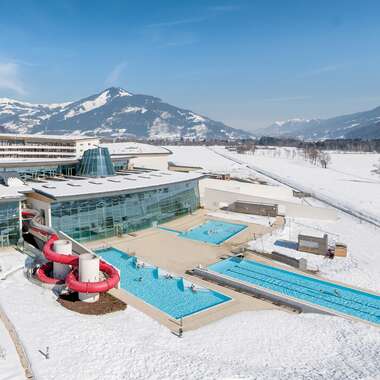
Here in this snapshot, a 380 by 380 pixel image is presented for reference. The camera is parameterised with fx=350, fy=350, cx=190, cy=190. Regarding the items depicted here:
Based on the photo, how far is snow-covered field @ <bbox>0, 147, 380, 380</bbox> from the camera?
51.2 feet

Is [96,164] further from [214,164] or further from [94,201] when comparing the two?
[214,164]

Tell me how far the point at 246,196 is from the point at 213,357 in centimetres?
3413

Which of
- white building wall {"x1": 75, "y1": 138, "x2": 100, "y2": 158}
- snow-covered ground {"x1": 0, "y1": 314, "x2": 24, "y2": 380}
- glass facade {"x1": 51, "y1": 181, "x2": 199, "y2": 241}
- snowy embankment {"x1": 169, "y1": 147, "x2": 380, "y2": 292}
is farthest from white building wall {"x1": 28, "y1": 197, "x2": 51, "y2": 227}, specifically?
white building wall {"x1": 75, "y1": 138, "x2": 100, "y2": 158}

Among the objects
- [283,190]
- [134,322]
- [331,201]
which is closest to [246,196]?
[283,190]

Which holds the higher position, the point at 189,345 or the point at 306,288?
the point at 189,345

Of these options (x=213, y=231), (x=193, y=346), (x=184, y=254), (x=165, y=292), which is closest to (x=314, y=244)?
(x=213, y=231)

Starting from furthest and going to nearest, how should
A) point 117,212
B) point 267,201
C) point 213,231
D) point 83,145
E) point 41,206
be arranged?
point 83,145, point 267,201, point 213,231, point 117,212, point 41,206

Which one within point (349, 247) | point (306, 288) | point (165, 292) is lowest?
point (306, 288)

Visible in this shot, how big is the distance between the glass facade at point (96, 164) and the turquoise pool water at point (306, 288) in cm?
2868

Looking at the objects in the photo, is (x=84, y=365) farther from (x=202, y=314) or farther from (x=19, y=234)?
(x=19, y=234)

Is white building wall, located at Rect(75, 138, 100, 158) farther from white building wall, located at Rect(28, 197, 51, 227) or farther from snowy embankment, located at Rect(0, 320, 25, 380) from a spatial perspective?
snowy embankment, located at Rect(0, 320, 25, 380)

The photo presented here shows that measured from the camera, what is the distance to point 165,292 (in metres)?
24.3

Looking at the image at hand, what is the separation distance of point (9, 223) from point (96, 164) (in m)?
21.8

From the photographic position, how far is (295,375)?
1574 cm
